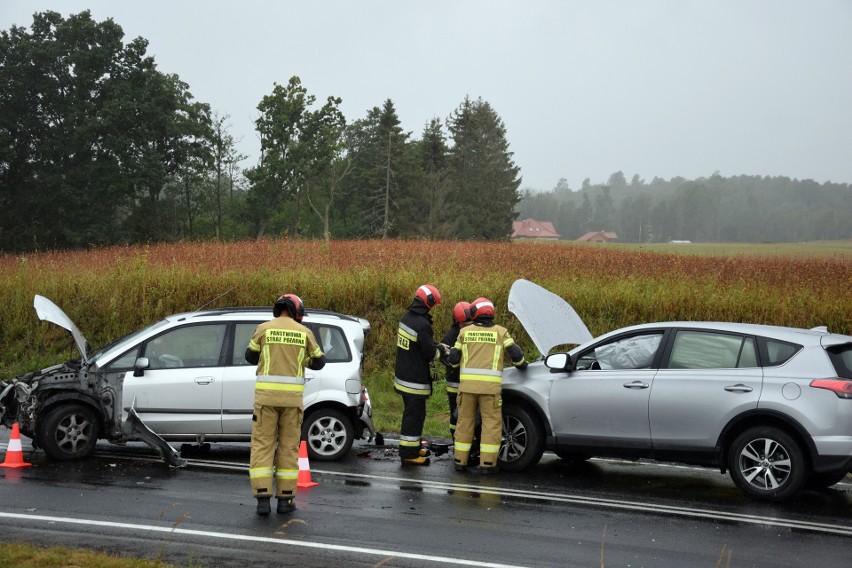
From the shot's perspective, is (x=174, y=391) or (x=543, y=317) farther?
(x=543, y=317)

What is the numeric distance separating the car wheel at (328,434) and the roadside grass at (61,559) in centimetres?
394

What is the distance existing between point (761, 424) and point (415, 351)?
3.78 meters

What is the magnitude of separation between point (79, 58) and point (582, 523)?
5301 cm

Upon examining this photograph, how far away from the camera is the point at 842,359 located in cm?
772

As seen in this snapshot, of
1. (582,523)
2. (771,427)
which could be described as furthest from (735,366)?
(582,523)

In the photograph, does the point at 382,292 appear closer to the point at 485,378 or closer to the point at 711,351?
the point at 485,378

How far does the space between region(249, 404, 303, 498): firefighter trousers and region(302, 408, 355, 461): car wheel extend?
2271mm

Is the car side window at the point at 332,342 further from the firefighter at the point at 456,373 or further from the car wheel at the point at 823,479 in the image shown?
the car wheel at the point at 823,479

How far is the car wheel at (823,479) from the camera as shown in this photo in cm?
→ 765

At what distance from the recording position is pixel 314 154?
6250 centimetres

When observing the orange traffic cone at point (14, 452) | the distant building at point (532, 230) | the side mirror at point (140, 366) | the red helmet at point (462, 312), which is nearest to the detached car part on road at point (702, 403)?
the red helmet at point (462, 312)

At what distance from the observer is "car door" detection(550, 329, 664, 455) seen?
8.45 metres

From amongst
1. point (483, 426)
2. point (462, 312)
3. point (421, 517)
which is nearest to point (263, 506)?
point (421, 517)

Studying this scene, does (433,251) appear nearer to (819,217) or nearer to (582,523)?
(582,523)
